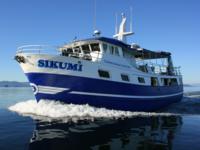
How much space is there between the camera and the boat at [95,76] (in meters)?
18.1

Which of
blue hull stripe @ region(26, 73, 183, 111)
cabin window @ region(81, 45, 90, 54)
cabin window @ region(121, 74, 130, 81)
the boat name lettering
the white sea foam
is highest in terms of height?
cabin window @ region(81, 45, 90, 54)

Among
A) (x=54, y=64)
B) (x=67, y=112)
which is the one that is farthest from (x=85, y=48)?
(x=67, y=112)

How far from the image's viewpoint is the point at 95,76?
62.0ft

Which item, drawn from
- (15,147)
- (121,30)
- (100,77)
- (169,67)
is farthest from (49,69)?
(169,67)

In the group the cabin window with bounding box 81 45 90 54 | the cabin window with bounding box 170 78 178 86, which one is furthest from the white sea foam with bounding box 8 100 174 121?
the cabin window with bounding box 170 78 178 86

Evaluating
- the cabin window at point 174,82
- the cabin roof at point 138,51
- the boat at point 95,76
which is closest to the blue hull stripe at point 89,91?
the boat at point 95,76

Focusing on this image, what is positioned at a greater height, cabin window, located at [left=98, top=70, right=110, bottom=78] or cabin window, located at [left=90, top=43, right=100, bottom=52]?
cabin window, located at [left=90, top=43, right=100, bottom=52]

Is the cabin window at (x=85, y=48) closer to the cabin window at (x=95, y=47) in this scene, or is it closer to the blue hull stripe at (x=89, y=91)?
the cabin window at (x=95, y=47)

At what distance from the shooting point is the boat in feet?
59.4

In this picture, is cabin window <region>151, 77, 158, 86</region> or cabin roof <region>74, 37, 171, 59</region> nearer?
cabin roof <region>74, 37, 171, 59</region>

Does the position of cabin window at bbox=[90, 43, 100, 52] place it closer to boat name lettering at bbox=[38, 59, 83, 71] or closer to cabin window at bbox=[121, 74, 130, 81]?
cabin window at bbox=[121, 74, 130, 81]

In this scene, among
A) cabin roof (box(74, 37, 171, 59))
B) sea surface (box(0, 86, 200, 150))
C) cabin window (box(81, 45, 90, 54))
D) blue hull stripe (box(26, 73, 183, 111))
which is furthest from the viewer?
cabin window (box(81, 45, 90, 54))

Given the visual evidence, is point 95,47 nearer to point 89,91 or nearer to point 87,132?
point 89,91

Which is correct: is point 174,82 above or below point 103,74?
above
